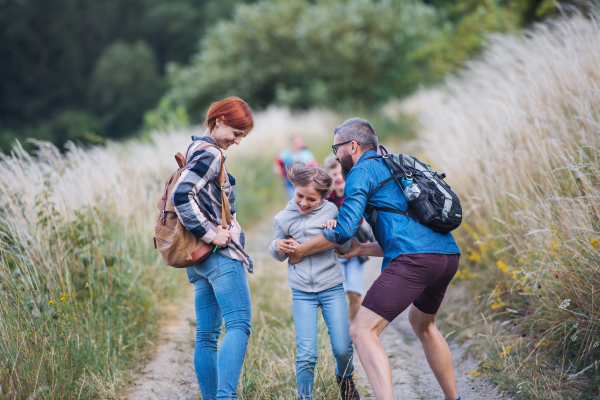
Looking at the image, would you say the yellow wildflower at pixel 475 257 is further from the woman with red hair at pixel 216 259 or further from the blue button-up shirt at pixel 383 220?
the woman with red hair at pixel 216 259

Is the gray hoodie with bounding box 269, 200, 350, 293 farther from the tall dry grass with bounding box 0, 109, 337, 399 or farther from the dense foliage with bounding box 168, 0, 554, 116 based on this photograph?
the dense foliage with bounding box 168, 0, 554, 116

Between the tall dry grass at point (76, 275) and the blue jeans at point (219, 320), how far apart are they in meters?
0.75

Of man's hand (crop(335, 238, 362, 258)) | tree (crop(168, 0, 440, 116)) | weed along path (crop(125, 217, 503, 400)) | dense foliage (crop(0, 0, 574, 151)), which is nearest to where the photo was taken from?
man's hand (crop(335, 238, 362, 258))

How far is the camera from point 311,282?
106 inches

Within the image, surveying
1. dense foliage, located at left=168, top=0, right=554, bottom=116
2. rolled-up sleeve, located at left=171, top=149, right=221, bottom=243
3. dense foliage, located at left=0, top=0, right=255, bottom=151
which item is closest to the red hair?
rolled-up sleeve, located at left=171, top=149, right=221, bottom=243

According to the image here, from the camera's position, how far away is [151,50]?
36188 mm

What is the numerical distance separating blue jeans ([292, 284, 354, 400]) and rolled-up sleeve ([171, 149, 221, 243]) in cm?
70

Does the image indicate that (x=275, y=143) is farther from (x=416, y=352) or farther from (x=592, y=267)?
(x=592, y=267)

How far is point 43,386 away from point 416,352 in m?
2.81

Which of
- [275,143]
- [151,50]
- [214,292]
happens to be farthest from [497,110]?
[151,50]

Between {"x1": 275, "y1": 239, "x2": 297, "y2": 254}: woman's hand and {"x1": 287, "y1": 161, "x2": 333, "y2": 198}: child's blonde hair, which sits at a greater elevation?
{"x1": 287, "y1": 161, "x2": 333, "y2": 198}: child's blonde hair

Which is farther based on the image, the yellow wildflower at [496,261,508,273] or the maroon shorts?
the yellow wildflower at [496,261,508,273]

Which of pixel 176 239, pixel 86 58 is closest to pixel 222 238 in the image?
pixel 176 239

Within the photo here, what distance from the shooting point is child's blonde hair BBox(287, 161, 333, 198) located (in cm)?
265
